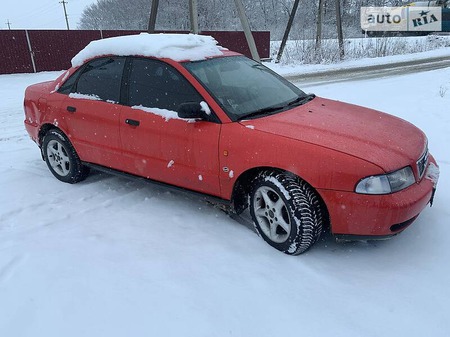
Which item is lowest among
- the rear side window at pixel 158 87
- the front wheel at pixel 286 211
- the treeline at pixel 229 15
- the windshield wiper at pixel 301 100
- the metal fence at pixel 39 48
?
the front wheel at pixel 286 211

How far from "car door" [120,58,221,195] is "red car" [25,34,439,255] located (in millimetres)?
11

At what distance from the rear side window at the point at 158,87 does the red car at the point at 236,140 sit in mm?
11

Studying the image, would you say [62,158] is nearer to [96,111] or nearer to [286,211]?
[96,111]

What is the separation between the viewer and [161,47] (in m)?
3.74

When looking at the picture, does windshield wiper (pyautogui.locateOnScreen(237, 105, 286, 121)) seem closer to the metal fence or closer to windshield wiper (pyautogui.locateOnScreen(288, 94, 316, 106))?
windshield wiper (pyautogui.locateOnScreen(288, 94, 316, 106))

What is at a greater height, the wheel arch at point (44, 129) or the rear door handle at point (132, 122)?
the rear door handle at point (132, 122)

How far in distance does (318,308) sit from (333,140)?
3.87 ft

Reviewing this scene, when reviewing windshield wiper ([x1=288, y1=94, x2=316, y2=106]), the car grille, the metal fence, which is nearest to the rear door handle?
windshield wiper ([x1=288, y1=94, x2=316, y2=106])

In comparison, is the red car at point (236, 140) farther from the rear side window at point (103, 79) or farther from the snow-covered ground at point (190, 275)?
the snow-covered ground at point (190, 275)

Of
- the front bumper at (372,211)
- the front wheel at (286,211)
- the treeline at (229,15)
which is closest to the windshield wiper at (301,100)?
the front wheel at (286,211)

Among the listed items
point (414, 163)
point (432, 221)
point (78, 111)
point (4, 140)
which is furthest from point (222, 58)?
point (4, 140)

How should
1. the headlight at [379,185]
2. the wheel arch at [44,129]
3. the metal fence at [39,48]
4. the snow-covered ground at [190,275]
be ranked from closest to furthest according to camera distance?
the snow-covered ground at [190,275]
the headlight at [379,185]
the wheel arch at [44,129]
the metal fence at [39,48]

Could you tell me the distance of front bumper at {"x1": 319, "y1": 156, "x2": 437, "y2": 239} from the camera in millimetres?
2660

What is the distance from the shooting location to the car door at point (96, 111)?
13.1ft
